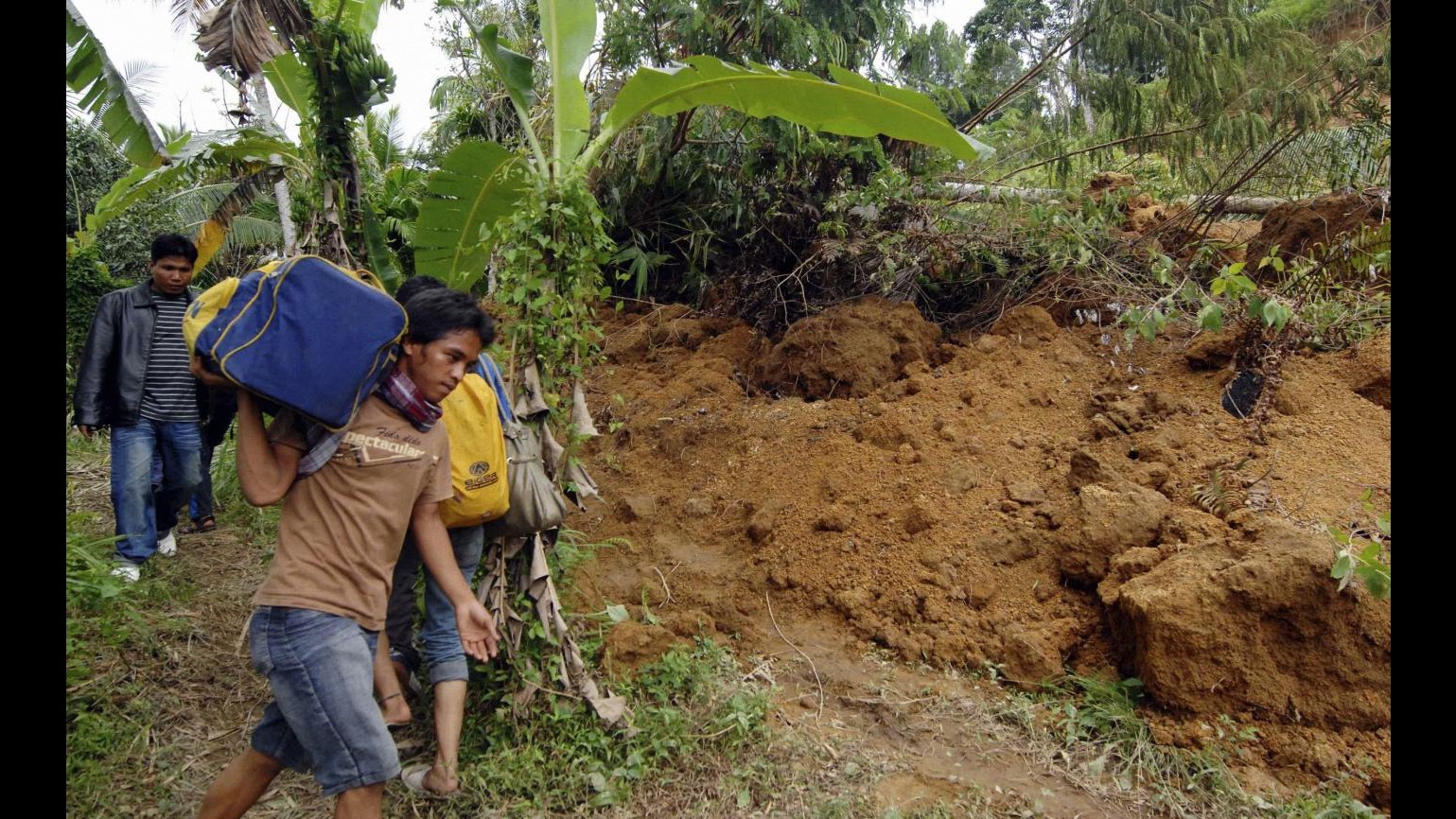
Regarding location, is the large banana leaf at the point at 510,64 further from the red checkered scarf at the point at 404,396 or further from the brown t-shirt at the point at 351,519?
the brown t-shirt at the point at 351,519

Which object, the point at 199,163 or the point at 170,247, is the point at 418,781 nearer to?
the point at 170,247

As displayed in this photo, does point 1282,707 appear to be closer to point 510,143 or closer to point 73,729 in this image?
point 73,729

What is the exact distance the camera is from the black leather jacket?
402 cm

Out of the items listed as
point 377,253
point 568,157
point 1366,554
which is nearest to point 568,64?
point 568,157

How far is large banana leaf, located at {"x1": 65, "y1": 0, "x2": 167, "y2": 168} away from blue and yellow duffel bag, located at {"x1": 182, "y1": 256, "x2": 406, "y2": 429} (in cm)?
310

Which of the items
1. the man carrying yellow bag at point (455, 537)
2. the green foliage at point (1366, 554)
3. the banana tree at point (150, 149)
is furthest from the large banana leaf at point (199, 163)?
the green foliage at point (1366, 554)

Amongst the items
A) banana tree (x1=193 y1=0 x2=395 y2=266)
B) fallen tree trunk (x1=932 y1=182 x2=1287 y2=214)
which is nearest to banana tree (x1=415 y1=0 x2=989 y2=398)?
banana tree (x1=193 y1=0 x2=395 y2=266)

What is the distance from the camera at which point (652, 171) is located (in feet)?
23.1

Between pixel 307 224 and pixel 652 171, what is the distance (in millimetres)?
3412

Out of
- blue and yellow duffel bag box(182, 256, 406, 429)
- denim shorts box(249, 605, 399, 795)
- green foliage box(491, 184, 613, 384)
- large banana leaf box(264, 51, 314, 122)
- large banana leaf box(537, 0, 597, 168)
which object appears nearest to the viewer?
blue and yellow duffel bag box(182, 256, 406, 429)

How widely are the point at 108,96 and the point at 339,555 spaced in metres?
3.81

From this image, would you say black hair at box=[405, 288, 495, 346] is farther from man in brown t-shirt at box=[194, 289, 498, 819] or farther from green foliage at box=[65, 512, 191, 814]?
green foliage at box=[65, 512, 191, 814]

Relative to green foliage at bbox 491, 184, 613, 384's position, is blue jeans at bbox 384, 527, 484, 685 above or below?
below

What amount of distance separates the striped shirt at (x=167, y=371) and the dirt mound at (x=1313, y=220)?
20.4ft
